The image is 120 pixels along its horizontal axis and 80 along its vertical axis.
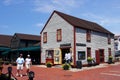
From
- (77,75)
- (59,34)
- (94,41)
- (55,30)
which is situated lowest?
(77,75)

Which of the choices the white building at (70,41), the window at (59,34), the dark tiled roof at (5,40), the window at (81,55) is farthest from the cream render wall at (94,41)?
the dark tiled roof at (5,40)

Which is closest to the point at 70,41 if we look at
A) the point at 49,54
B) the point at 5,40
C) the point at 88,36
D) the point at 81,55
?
the point at 81,55

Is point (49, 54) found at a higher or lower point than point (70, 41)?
lower

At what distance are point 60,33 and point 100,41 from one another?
755 centimetres

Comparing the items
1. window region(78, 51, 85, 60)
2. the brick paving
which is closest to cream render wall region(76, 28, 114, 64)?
window region(78, 51, 85, 60)

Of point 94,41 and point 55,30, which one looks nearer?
point 55,30

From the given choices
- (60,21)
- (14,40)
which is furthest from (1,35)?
(60,21)

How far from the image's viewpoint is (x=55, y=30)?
3234 cm

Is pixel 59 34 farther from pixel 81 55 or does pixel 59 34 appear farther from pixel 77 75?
pixel 77 75

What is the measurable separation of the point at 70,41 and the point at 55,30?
4.00 m

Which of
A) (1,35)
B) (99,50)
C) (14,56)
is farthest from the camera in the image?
(1,35)

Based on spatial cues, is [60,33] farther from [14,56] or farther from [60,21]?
[14,56]

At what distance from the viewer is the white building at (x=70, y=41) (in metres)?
29.3

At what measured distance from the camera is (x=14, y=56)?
46000 millimetres
